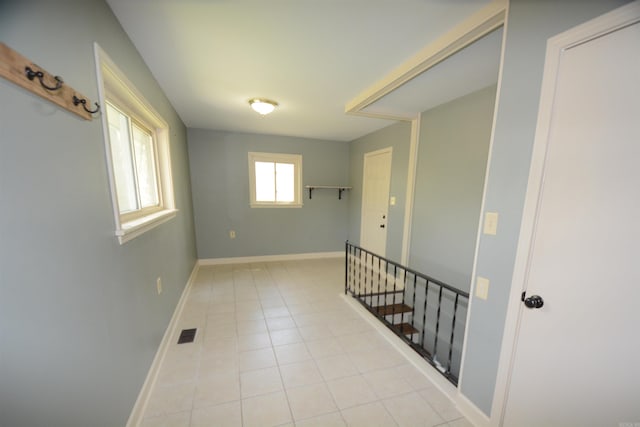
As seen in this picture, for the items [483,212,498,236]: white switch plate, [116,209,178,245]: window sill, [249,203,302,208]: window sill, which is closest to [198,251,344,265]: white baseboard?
[249,203,302,208]: window sill

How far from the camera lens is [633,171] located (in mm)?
848

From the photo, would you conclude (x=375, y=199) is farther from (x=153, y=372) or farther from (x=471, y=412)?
(x=153, y=372)

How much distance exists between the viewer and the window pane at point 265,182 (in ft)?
14.4

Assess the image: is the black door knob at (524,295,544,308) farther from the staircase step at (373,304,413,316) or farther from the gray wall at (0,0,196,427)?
the staircase step at (373,304,413,316)

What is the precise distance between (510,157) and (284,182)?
3822mm

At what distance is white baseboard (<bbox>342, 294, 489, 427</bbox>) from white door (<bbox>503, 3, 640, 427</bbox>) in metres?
0.32

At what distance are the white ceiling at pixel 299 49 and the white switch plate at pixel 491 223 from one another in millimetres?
1186

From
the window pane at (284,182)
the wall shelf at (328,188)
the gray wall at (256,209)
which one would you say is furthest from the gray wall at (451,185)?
the window pane at (284,182)

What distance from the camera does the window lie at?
4336 mm

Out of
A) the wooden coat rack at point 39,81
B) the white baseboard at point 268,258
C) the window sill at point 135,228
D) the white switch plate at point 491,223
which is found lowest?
the white baseboard at point 268,258

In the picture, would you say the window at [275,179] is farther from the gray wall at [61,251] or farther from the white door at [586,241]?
the white door at [586,241]

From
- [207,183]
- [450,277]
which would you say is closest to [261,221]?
[207,183]

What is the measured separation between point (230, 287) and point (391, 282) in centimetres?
247

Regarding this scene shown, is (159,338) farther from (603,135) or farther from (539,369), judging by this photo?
(603,135)
